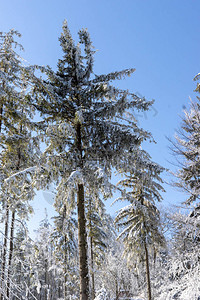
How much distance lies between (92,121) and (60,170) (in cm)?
222

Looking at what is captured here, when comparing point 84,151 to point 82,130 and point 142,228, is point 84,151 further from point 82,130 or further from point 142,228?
point 142,228

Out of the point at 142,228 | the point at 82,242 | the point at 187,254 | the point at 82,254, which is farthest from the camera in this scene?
the point at 142,228

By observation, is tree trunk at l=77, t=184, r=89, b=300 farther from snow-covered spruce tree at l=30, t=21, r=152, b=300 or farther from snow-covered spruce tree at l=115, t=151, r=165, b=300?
snow-covered spruce tree at l=115, t=151, r=165, b=300

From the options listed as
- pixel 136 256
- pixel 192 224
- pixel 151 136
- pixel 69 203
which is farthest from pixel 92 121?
pixel 136 256

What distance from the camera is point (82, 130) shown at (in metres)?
9.32

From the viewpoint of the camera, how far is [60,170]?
8109 millimetres

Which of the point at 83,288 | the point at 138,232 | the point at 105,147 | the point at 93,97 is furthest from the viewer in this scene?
the point at 138,232

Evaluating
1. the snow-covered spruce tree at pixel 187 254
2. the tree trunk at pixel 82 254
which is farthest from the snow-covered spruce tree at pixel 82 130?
the snow-covered spruce tree at pixel 187 254

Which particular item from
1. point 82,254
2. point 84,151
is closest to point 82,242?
point 82,254

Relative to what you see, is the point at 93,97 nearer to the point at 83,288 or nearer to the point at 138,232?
the point at 83,288

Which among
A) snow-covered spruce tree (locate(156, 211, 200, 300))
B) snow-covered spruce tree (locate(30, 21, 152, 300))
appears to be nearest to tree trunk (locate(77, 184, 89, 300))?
snow-covered spruce tree (locate(30, 21, 152, 300))

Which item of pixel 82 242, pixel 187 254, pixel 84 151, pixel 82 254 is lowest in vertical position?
pixel 187 254

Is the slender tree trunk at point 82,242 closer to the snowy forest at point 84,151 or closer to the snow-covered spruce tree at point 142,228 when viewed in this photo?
the snowy forest at point 84,151

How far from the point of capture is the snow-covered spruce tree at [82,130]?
7543 mm
